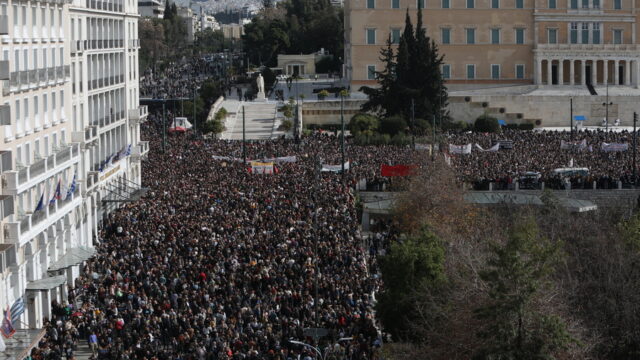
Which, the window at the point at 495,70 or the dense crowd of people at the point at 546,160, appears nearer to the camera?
the dense crowd of people at the point at 546,160

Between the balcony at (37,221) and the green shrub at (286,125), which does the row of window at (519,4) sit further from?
the balcony at (37,221)

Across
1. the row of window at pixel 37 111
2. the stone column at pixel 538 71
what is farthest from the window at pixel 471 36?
the row of window at pixel 37 111

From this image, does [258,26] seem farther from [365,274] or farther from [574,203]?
[365,274]

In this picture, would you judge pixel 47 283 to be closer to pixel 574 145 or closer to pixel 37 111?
pixel 37 111

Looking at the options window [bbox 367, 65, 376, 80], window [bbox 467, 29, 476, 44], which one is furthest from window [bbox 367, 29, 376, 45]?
window [bbox 467, 29, 476, 44]

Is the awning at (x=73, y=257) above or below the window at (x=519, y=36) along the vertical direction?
below

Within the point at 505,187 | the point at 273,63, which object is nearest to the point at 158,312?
the point at 505,187

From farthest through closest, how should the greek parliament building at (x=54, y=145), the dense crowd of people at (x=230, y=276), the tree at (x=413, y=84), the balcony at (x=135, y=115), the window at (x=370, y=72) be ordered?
the window at (x=370, y=72)
the tree at (x=413, y=84)
the balcony at (x=135, y=115)
the greek parliament building at (x=54, y=145)
the dense crowd of people at (x=230, y=276)
